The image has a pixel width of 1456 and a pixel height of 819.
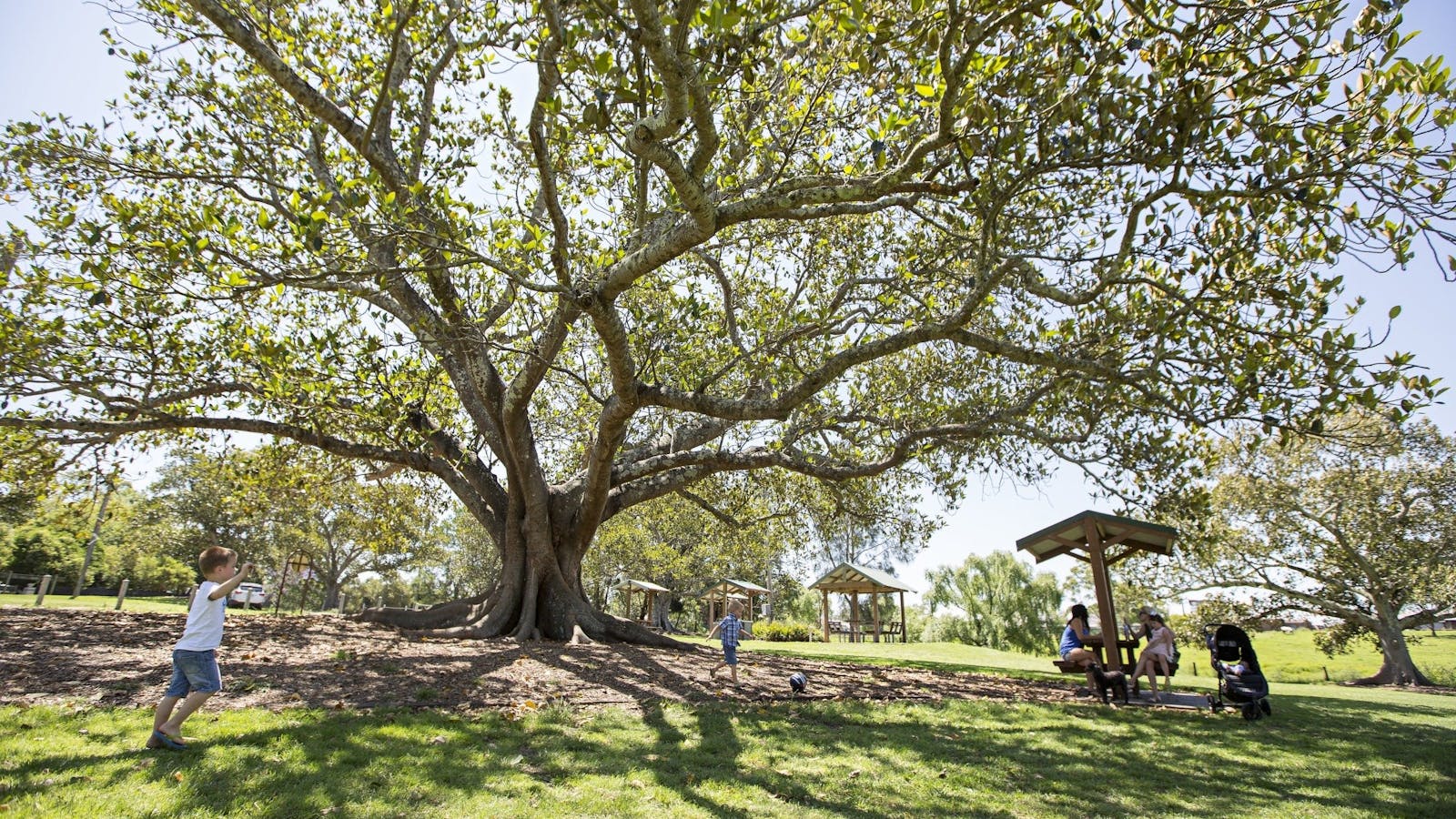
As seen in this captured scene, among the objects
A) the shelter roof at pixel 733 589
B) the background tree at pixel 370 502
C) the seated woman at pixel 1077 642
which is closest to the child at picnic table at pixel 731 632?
the seated woman at pixel 1077 642

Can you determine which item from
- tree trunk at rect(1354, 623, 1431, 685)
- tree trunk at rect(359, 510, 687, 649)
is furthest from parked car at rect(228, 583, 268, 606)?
tree trunk at rect(1354, 623, 1431, 685)

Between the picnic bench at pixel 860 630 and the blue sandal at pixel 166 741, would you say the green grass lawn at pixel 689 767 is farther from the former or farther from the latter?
the picnic bench at pixel 860 630

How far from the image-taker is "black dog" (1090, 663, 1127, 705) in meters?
9.66

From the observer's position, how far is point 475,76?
1021cm

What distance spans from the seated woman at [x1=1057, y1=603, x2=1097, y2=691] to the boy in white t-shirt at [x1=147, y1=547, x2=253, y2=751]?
1046 cm

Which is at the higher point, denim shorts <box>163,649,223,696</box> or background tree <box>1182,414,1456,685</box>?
background tree <box>1182,414,1456,685</box>

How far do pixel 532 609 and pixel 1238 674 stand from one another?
1102 cm

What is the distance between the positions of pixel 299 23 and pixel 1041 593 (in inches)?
1302

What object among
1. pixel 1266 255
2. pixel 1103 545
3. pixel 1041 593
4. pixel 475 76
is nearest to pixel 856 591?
pixel 1041 593

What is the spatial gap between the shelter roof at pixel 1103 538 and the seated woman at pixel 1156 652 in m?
1.29

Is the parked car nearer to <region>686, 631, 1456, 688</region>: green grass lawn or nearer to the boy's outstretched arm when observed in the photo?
<region>686, 631, 1456, 688</region>: green grass lawn

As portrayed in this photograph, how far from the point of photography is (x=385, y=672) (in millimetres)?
7848

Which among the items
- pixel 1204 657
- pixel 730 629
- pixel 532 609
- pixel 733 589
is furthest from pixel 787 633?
Answer: pixel 730 629

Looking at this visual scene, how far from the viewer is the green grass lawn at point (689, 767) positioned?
3988 millimetres
